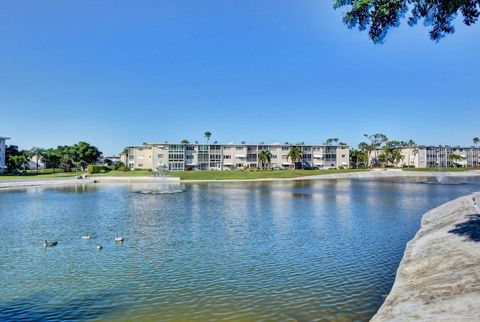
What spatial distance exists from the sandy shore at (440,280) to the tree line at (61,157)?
126 metres

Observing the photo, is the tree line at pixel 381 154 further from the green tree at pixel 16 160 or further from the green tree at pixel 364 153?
the green tree at pixel 16 160

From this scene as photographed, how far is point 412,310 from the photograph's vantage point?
10133 mm

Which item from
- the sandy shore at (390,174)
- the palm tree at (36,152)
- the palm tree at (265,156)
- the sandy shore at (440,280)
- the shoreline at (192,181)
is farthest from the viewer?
the palm tree at (36,152)

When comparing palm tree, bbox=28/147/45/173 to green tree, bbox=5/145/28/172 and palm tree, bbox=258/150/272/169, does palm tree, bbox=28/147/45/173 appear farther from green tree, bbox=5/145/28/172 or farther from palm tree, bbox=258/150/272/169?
palm tree, bbox=258/150/272/169

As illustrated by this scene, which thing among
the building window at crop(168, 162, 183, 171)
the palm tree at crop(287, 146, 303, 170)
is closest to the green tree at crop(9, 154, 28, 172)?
the building window at crop(168, 162, 183, 171)

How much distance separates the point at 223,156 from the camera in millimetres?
130875

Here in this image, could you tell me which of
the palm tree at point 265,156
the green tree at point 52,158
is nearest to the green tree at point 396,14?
the palm tree at point 265,156

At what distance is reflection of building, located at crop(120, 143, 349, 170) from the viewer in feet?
410

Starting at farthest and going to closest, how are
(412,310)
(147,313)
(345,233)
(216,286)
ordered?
1. (345,233)
2. (216,286)
3. (147,313)
4. (412,310)

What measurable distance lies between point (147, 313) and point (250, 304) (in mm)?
3526

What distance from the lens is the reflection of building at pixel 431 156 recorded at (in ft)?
533

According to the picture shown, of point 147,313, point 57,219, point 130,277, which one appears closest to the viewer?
point 147,313

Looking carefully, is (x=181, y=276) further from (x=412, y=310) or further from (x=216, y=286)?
(x=412, y=310)

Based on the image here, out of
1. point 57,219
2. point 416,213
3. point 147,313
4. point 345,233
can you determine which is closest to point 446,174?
point 416,213
